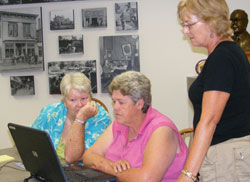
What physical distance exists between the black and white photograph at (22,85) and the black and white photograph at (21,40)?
0.31 ft

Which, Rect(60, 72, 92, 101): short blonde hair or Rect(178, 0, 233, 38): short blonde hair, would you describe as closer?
Rect(178, 0, 233, 38): short blonde hair

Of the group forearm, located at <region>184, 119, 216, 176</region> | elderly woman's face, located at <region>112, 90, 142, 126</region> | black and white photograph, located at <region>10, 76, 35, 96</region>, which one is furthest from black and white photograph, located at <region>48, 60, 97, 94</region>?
forearm, located at <region>184, 119, 216, 176</region>

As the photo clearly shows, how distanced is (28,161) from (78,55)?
2.03 m

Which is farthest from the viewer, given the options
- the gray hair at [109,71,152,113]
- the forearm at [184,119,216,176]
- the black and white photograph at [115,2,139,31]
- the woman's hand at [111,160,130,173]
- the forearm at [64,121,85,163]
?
the black and white photograph at [115,2,139,31]

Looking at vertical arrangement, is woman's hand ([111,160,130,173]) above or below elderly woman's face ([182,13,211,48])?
below

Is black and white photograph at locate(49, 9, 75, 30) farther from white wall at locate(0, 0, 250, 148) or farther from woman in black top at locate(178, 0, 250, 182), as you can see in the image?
woman in black top at locate(178, 0, 250, 182)

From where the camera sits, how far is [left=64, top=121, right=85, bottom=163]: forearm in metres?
2.24

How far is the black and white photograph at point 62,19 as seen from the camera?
12.0 ft

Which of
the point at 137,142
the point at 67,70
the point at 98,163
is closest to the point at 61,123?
the point at 98,163

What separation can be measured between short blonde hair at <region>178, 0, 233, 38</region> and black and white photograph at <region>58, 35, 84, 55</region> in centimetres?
220

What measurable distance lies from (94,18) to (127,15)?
1.11ft

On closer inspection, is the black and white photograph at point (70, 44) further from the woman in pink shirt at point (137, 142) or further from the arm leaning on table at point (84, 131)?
the woman in pink shirt at point (137, 142)

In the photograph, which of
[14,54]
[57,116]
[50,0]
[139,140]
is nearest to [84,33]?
[50,0]

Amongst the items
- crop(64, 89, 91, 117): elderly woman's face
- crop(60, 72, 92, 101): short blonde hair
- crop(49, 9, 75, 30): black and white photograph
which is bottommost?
crop(64, 89, 91, 117): elderly woman's face
